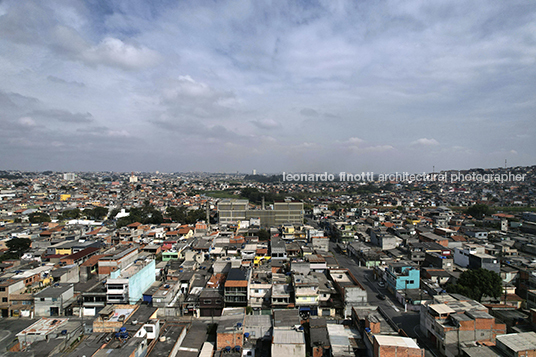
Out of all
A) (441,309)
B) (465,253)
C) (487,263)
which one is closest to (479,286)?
(487,263)

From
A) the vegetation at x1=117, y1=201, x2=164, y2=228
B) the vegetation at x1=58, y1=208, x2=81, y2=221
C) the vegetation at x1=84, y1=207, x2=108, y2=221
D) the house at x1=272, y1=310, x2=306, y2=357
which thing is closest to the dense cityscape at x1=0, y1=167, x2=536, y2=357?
the house at x1=272, y1=310, x2=306, y2=357

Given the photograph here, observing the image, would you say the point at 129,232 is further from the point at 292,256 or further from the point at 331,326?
the point at 331,326

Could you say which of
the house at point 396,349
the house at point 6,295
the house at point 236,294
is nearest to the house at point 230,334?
the house at point 236,294

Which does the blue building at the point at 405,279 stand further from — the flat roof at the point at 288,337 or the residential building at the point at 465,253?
the flat roof at the point at 288,337

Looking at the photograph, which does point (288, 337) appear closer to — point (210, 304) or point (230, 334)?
A: point (230, 334)

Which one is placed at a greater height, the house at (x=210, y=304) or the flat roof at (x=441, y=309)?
the flat roof at (x=441, y=309)

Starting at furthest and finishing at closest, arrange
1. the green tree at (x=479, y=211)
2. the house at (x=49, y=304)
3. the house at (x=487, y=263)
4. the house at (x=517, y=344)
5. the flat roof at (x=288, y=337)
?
the green tree at (x=479, y=211)
the house at (x=487, y=263)
the house at (x=49, y=304)
the flat roof at (x=288, y=337)
the house at (x=517, y=344)

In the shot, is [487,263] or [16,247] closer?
[487,263]

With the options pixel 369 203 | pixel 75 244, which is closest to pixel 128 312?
pixel 75 244

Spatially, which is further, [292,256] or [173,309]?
[292,256]
